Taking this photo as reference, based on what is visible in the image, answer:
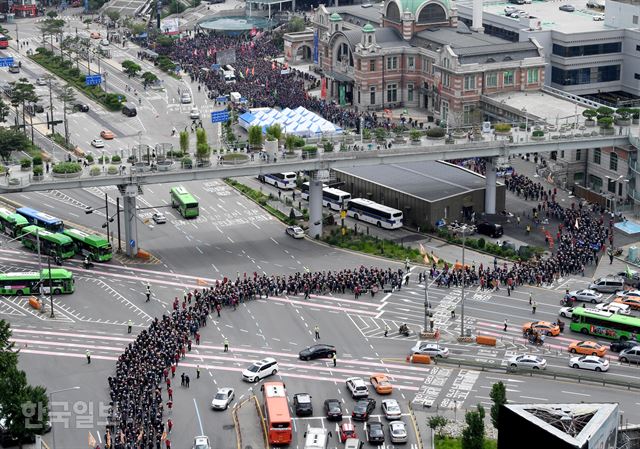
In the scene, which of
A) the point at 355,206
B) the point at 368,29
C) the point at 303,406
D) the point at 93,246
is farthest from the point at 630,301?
the point at 368,29

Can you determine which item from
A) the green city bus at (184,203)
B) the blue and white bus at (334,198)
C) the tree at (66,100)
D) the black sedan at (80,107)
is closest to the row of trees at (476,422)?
the blue and white bus at (334,198)

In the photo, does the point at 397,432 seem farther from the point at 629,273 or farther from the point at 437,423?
the point at 629,273

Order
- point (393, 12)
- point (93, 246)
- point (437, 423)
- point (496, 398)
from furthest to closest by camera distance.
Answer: point (393, 12) → point (93, 246) → point (437, 423) → point (496, 398)

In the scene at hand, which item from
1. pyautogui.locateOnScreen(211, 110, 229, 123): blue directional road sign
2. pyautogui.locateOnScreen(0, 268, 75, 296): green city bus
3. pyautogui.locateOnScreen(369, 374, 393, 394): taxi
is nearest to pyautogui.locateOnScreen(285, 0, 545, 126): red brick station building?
pyautogui.locateOnScreen(211, 110, 229, 123): blue directional road sign

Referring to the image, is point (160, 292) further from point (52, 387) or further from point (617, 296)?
point (617, 296)

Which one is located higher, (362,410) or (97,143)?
(97,143)

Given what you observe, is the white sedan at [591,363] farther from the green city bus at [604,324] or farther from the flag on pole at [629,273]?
the flag on pole at [629,273]

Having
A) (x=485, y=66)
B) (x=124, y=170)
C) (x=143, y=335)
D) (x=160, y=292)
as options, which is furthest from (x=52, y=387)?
(x=485, y=66)

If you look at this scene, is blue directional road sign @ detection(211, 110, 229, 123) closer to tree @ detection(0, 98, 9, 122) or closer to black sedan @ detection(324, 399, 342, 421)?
tree @ detection(0, 98, 9, 122)
